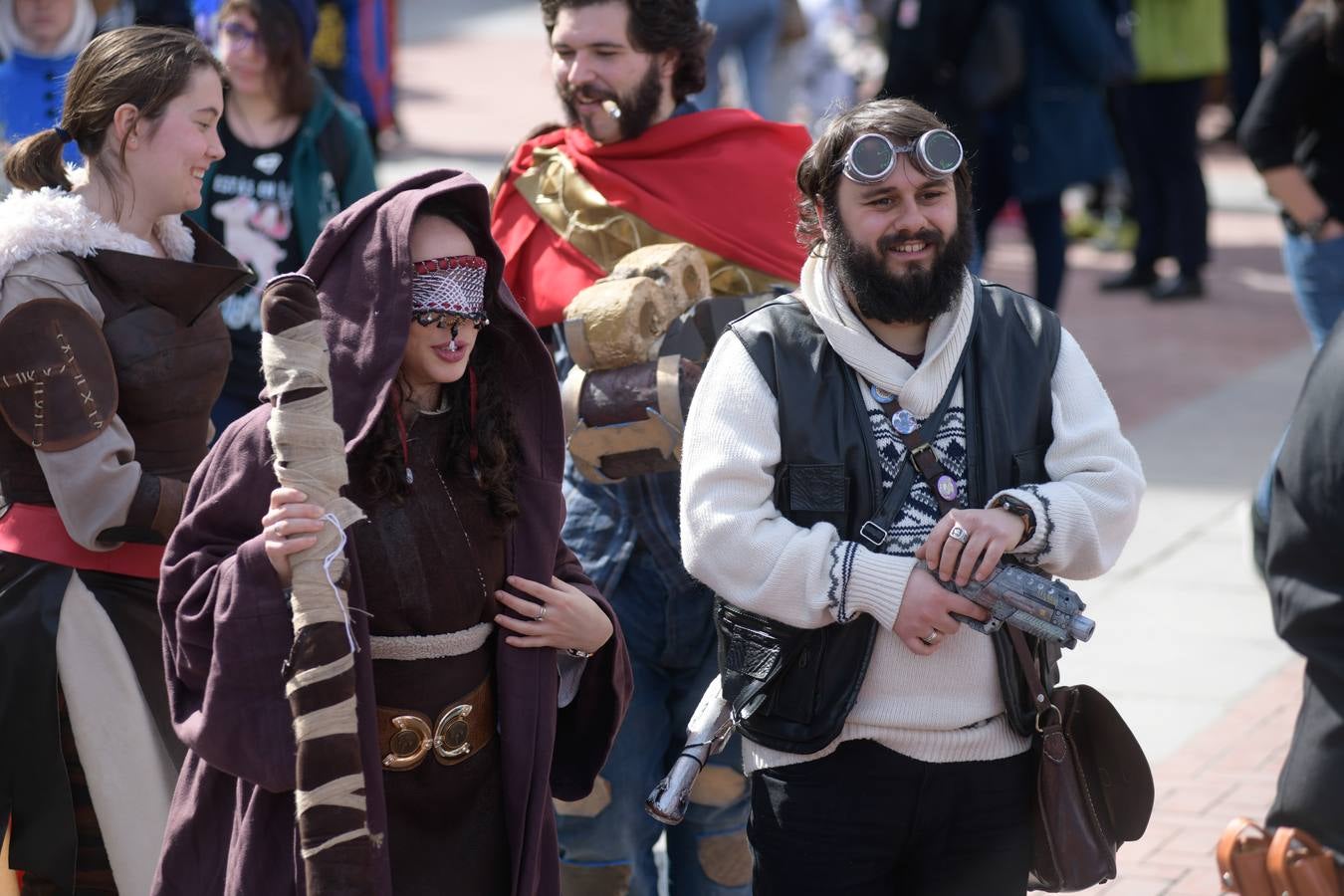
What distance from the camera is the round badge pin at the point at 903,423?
317cm

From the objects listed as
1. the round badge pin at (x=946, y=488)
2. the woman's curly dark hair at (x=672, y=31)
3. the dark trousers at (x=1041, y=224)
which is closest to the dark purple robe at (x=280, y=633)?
the round badge pin at (x=946, y=488)

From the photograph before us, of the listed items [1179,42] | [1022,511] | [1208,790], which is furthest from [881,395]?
[1179,42]

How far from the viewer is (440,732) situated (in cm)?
306

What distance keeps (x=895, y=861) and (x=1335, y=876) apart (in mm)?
705

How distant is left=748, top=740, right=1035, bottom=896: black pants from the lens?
317cm

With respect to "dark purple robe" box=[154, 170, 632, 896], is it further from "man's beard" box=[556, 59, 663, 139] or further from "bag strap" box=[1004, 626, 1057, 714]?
"man's beard" box=[556, 59, 663, 139]

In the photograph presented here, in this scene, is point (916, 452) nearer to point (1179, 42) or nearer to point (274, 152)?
point (274, 152)

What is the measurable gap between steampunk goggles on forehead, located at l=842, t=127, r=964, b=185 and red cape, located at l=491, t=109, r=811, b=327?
2.75ft

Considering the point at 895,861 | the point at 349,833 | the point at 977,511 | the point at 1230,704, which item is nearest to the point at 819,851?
the point at 895,861

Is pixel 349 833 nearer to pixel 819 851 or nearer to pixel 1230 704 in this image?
pixel 819 851

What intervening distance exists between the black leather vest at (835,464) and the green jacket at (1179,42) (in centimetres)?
896

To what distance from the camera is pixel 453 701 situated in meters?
3.09

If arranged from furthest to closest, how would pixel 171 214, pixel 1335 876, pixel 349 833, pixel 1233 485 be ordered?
pixel 1233 485
pixel 171 214
pixel 1335 876
pixel 349 833

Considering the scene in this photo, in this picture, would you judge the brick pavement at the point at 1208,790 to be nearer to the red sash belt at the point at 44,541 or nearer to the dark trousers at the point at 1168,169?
the red sash belt at the point at 44,541
